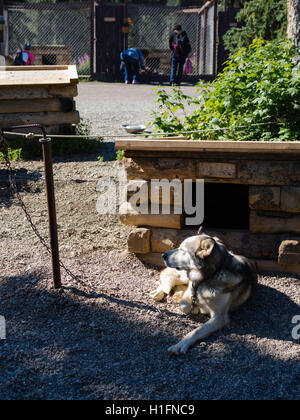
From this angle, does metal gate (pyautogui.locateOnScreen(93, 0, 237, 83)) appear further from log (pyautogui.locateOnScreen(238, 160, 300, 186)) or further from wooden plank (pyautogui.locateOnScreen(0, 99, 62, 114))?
log (pyautogui.locateOnScreen(238, 160, 300, 186))

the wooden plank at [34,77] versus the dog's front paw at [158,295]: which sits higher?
the wooden plank at [34,77]

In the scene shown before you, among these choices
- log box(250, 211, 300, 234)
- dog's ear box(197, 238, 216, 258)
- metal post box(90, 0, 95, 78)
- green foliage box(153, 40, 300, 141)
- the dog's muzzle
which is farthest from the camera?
metal post box(90, 0, 95, 78)

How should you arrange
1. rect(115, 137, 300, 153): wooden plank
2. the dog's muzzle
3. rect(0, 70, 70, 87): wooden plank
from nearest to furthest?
the dog's muzzle
rect(115, 137, 300, 153): wooden plank
rect(0, 70, 70, 87): wooden plank

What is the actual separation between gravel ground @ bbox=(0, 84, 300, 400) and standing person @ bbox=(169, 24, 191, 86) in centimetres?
1229

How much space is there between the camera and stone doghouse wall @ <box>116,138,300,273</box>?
428 centimetres

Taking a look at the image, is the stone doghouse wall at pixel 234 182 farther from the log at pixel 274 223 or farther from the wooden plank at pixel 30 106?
the wooden plank at pixel 30 106

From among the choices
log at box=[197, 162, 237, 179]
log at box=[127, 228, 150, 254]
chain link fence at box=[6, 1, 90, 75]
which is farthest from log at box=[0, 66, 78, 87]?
chain link fence at box=[6, 1, 90, 75]

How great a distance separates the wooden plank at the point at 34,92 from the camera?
791 centimetres

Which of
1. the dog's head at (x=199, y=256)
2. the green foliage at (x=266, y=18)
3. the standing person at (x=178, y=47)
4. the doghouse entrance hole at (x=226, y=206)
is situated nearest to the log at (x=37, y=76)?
the doghouse entrance hole at (x=226, y=206)

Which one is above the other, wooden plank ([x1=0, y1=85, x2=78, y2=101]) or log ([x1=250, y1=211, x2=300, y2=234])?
wooden plank ([x1=0, y1=85, x2=78, y2=101])

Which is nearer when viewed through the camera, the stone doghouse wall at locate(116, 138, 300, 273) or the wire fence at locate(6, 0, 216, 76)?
the stone doghouse wall at locate(116, 138, 300, 273)

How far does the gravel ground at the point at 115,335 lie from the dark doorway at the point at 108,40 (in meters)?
13.7
